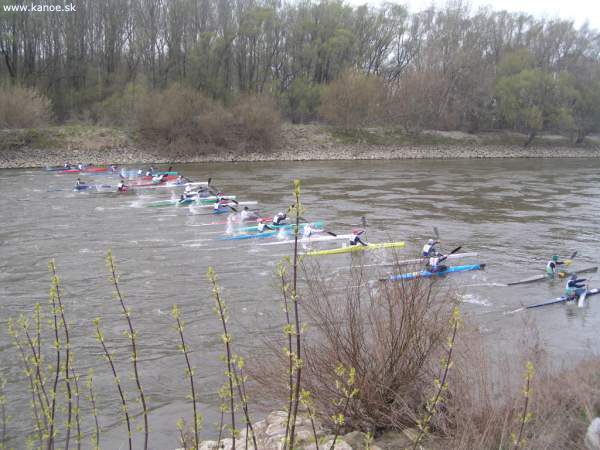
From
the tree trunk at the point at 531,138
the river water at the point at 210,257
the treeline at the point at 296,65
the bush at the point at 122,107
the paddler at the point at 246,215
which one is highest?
the treeline at the point at 296,65

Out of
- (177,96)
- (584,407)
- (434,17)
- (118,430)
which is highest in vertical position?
(434,17)

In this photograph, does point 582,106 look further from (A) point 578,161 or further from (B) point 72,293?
(B) point 72,293

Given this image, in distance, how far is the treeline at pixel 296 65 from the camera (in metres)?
62.8

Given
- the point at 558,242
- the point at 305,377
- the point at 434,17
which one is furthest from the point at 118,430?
the point at 434,17

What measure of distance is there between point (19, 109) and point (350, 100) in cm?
3376

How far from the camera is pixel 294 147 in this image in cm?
5784

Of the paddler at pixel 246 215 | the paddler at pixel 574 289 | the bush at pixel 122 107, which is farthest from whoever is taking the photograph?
the bush at pixel 122 107

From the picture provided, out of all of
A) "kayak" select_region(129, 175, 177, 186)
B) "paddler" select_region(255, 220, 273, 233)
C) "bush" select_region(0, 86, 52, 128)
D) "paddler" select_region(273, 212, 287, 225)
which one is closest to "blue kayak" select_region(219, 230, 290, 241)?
"paddler" select_region(255, 220, 273, 233)

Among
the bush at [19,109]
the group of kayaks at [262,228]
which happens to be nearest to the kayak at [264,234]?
the group of kayaks at [262,228]

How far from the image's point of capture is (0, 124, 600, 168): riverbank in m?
47.8

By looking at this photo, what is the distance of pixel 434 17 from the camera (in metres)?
75.6

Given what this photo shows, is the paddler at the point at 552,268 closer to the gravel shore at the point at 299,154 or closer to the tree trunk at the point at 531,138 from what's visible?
the gravel shore at the point at 299,154

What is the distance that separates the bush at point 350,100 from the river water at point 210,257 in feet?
80.6

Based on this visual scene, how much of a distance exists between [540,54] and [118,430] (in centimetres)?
7793
